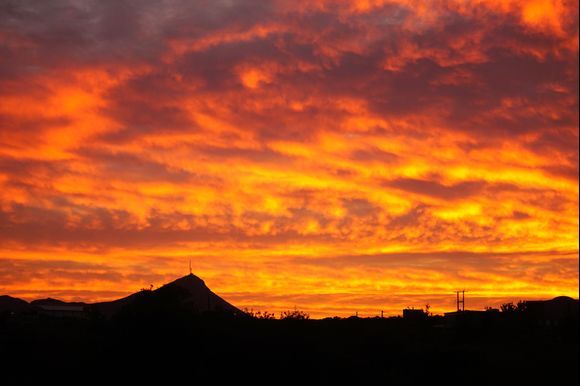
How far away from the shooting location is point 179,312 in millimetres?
55000

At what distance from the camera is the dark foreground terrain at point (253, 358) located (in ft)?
156

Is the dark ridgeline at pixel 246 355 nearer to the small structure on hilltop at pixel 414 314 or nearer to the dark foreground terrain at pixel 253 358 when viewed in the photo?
the dark foreground terrain at pixel 253 358

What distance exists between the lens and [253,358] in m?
48.5

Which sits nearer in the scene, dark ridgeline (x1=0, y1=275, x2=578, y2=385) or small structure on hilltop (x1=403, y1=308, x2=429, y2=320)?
dark ridgeline (x1=0, y1=275, x2=578, y2=385)

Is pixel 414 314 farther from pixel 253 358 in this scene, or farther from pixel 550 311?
pixel 253 358

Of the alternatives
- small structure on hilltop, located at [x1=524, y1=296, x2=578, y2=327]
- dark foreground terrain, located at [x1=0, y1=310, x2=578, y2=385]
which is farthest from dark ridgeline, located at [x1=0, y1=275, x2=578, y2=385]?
small structure on hilltop, located at [x1=524, y1=296, x2=578, y2=327]

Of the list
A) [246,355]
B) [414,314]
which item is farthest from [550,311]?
[246,355]

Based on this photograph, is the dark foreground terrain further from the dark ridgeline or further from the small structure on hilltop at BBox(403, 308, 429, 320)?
the small structure on hilltop at BBox(403, 308, 429, 320)

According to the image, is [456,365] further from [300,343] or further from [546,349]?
[546,349]

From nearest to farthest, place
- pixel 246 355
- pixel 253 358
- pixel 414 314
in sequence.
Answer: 1. pixel 253 358
2. pixel 246 355
3. pixel 414 314

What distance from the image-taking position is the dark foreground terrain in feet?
156

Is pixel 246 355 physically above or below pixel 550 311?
below

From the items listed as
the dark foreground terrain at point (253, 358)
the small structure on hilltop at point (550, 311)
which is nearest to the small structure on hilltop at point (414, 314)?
the small structure on hilltop at point (550, 311)

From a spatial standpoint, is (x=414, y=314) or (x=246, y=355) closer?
(x=246, y=355)
